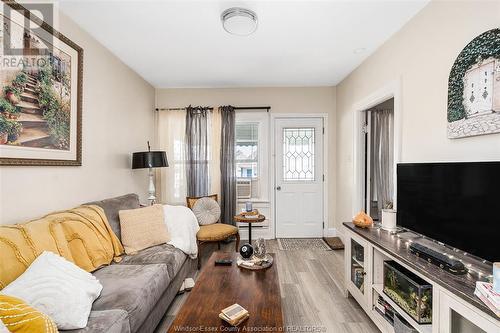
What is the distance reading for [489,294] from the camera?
41.6 inches

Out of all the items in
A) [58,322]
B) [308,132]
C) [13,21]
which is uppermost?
[13,21]

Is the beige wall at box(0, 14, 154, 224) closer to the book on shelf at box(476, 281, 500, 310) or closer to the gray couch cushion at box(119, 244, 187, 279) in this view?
the gray couch cushion at box(119, 244, 187, 279)

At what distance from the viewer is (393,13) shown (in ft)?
7.08

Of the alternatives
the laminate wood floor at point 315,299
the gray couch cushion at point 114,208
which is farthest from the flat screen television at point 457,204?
the gray couch cushion at point 114,208

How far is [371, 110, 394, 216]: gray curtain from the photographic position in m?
4.26

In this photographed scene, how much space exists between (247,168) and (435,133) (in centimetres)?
283

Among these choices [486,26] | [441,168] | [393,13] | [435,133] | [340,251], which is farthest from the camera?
[340,251]

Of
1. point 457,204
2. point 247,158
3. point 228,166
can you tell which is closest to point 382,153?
point 247,158

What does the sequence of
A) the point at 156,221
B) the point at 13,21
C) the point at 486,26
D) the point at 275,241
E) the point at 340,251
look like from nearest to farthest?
the point at 486,26 < the point at 13,21 < the point at 156,221 < the point at 340,251 < the point at 275,241

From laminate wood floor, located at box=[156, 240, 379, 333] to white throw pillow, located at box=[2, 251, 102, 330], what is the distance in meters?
0.86

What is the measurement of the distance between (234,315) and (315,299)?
1.37m

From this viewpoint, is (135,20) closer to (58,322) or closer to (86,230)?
(86,230)

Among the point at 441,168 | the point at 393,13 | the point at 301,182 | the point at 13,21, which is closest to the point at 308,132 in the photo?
the point at 301,182

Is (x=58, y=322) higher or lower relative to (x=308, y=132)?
lower
